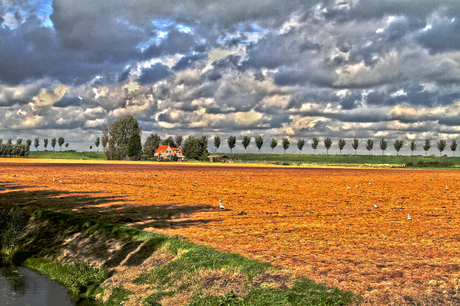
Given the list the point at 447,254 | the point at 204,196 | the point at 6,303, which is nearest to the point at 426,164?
the point at 204,196

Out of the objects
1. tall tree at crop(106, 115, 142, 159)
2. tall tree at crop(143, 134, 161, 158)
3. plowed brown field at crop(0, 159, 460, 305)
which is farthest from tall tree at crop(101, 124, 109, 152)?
plowed brown field at crop(0, 159, 460, 305)

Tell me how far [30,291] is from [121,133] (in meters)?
124

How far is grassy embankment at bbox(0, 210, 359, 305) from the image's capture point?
8.01 metres

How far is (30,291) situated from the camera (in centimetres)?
1110

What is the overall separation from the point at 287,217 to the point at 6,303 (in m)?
11.7

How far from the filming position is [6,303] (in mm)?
10039

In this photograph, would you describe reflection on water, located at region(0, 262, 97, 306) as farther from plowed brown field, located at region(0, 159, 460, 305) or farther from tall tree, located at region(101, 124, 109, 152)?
tall tree, located at region(101, 124, 109, 152)

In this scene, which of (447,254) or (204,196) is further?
(204,196)

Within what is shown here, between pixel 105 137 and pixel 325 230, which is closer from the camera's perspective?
pixel 325 230

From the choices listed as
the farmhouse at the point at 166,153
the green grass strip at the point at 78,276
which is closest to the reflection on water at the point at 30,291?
the green grass strip at the point at 78,276

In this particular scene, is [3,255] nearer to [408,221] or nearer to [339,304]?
[339,304]

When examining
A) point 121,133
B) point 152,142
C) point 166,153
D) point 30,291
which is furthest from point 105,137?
point 30,291

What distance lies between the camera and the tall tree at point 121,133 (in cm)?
12850

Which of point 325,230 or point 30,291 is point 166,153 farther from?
point 30,291
